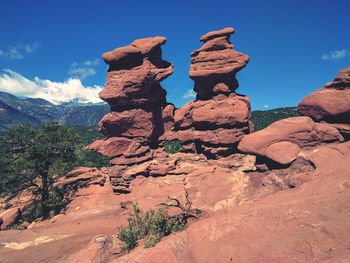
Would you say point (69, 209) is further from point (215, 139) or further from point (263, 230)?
point (263, 230)

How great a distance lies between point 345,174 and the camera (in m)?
16.4

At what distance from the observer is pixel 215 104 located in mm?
33875

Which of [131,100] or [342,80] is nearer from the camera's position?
[342,80]

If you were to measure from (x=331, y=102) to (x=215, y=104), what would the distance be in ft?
40.9

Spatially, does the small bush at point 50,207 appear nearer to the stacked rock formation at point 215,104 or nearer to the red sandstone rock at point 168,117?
the red sandstone rock at point 168,117

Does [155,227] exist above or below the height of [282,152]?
below

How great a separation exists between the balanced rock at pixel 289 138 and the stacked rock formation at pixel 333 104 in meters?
1.53

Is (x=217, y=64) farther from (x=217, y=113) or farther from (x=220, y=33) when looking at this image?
(x=217, y=113)

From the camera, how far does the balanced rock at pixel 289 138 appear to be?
22094mm

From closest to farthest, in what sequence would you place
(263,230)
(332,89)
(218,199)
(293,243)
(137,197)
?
(293,243) < (263,230) < (218,199) < (332,89) < (137,197)

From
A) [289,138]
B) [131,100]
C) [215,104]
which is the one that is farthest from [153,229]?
[131,100]

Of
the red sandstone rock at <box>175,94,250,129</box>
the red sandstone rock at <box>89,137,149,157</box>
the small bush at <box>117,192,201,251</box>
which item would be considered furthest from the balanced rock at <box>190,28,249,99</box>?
the small bush at <box>117,192,201,251</box>

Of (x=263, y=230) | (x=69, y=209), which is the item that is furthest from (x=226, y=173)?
(x=69, y=209)

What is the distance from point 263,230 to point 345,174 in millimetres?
7040
